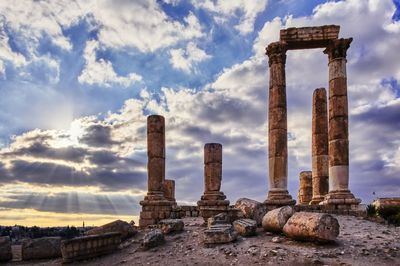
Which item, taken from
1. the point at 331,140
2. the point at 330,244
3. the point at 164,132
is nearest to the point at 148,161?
the point at 164,132

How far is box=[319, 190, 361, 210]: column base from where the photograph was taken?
64.5 ft

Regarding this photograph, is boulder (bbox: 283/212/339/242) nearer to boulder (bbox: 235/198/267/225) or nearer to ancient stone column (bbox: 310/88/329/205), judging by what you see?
boulder (bbox: 235/198/267/225)

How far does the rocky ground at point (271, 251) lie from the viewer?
11.8 meters

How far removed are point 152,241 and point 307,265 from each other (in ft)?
19.3

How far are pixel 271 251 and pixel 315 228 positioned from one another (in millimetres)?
1518

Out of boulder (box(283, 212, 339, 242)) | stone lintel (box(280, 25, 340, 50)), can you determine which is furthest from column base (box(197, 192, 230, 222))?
stone lintel (box(280, 25, 340, 50))

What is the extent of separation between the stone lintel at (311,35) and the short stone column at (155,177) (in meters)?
7.76

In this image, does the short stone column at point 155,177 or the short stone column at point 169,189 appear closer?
the short stone column at point 155,177

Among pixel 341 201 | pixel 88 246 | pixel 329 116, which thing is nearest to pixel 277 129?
pixel 329 116

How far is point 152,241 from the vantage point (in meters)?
14.9

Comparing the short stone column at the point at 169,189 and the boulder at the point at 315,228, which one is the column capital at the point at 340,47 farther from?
the short stone column at the point at 169,189

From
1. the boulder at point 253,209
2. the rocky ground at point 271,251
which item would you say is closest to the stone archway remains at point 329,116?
the boulder at point 253,209

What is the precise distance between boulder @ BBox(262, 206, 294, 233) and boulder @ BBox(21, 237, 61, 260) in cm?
831

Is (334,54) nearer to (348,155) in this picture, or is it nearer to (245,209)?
(348,155)
